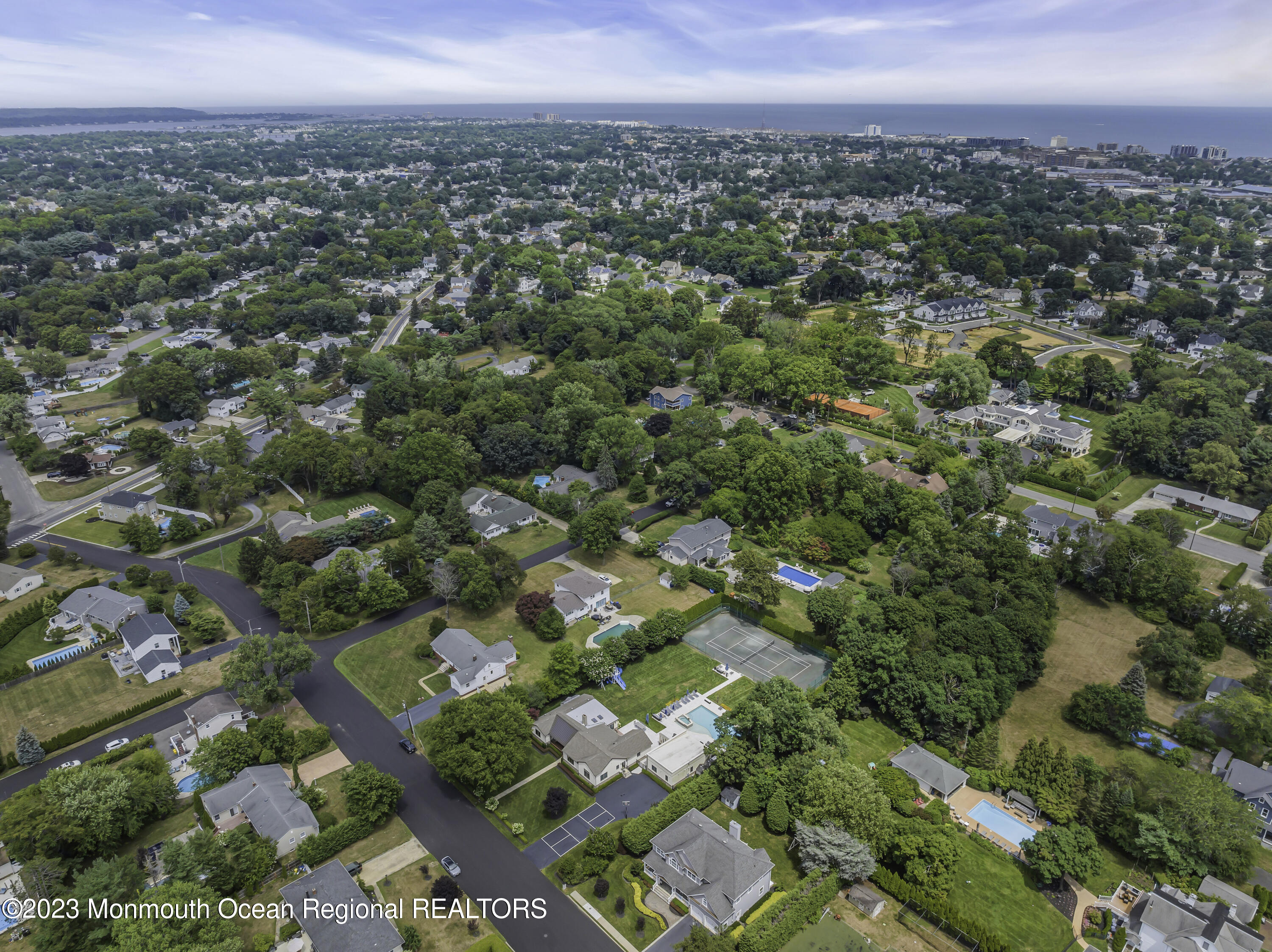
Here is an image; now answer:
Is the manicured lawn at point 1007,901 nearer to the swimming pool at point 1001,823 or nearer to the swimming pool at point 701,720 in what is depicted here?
the swimming pool at point 1001,823

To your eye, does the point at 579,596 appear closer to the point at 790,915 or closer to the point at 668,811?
the point at 668,811

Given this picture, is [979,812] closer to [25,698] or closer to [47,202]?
[25,698]

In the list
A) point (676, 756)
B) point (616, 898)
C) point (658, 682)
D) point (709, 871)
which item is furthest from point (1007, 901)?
point (658, 682)

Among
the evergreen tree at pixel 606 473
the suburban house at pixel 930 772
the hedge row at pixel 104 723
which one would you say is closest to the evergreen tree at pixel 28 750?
the hedge row at pixel 104 723

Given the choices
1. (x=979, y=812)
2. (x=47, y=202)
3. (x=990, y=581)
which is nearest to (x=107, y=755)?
(x=979, y=812)

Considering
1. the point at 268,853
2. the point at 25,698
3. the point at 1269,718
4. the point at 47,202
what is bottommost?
the point at 25,698

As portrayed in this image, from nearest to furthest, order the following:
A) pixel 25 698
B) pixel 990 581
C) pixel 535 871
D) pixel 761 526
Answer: pixel 535 871 < pixel 25 698 < pixel 990 581 < pixel 761 526
